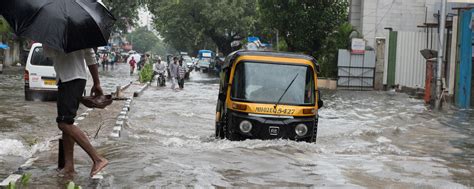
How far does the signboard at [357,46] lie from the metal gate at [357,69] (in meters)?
0.28

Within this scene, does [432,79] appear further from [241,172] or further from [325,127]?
[241,172]

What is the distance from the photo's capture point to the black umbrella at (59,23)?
5.66 m

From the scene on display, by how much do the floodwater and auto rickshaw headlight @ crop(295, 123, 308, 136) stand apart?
0.24 meters

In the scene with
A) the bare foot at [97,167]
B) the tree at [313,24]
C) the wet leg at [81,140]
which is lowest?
the bare foot at [97,167]

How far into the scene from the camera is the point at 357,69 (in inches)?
1267

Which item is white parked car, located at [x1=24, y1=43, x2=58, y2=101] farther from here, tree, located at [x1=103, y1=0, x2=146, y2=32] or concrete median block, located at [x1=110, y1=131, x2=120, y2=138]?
tree, located at [x1=103, y1=0, x2=146, y2=32]

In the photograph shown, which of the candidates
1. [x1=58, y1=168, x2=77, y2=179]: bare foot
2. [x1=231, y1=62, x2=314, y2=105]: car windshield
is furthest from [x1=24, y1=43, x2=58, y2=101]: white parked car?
[x1=58, y1=168, x2=77, y2=179]: bare foot

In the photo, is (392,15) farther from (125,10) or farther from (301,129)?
(301,129)

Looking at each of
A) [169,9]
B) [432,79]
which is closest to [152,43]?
[169,9]

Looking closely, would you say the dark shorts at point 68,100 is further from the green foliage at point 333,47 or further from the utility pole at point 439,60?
the green foliage at point 333,47

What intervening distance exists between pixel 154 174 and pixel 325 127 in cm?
870

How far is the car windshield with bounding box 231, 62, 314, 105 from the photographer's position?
1028cm

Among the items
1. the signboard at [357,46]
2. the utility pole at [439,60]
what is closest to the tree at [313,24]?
the signboard at [357,46]

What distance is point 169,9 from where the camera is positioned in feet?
182
